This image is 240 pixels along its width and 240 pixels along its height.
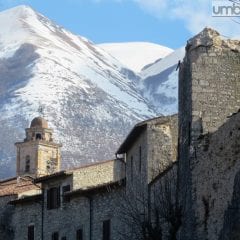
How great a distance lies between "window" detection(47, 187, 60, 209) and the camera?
52.5 m

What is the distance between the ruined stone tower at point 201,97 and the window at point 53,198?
19403mm

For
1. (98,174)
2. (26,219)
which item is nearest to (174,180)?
(98,174)

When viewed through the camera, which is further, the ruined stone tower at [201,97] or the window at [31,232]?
the window at [31,232]

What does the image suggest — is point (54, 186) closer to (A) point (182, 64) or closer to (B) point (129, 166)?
(B) point (129, 166)

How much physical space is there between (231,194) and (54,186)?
25.5m

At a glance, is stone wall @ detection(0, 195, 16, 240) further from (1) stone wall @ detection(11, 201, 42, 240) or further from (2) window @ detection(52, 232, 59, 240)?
(2) window @ detection(52, 232, 59, 240)

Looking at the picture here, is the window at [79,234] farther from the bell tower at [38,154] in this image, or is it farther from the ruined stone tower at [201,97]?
the bell tower at [38,154]

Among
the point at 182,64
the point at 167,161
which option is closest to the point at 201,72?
the point at 182,64

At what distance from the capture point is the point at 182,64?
112 ft

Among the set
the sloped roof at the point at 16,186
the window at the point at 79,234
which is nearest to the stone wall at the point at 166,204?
the window at the point at 79,234

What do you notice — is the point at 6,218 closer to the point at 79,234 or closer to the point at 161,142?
the point at 79,234

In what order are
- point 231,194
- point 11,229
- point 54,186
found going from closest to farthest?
point 231,194 → point 54,186 → point 11,229

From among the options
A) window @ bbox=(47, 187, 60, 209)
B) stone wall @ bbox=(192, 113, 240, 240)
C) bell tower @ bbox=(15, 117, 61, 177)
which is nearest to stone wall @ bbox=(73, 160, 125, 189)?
window @ bbox=(47, 187, 60, 209)

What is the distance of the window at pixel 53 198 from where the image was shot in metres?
52.5
